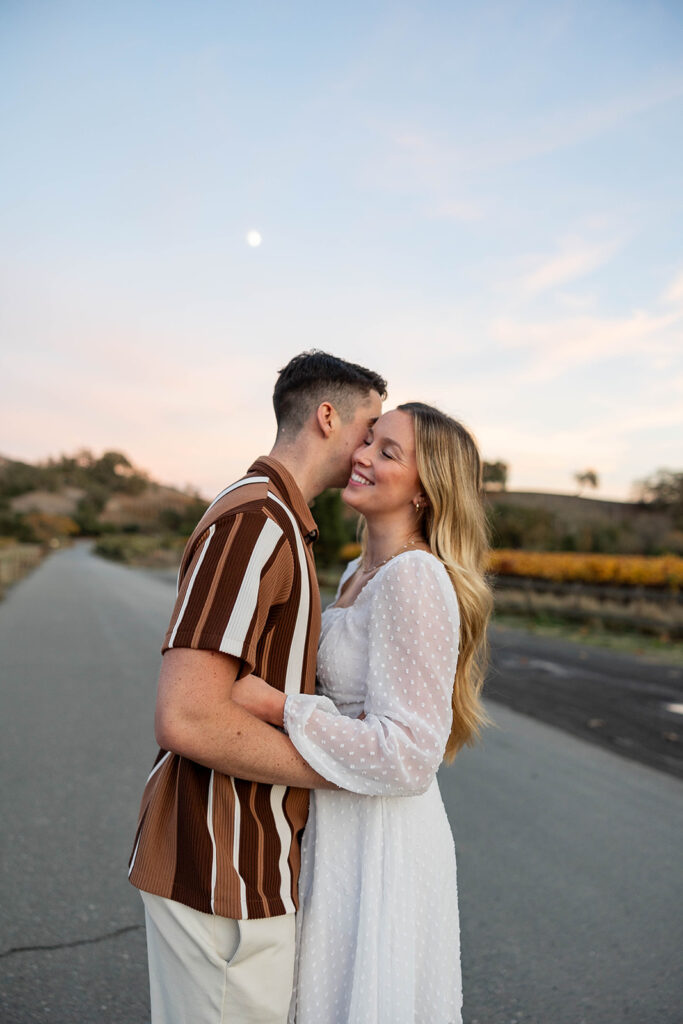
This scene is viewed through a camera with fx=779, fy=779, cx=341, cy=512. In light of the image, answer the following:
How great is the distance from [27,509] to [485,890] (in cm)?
15562

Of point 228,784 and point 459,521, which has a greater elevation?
point 459,521

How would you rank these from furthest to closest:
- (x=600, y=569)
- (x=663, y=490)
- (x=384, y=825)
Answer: (x=663, y=490) → (x=600, y=569) → (x=384, y=825)

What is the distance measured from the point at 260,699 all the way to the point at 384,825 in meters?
0.47

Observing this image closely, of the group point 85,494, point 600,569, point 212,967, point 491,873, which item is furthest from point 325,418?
point 85,494

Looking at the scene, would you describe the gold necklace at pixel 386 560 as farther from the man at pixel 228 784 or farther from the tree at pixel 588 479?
the tree at pixel 588 479

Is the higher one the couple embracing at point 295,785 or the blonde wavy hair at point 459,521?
the blonde wavy hair at point 459,521

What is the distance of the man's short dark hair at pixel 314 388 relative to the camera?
7.41 feet

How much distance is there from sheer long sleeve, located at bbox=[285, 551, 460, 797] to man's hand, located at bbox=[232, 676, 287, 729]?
22 millimetres

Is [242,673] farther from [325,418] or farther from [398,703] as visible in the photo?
[325,418]

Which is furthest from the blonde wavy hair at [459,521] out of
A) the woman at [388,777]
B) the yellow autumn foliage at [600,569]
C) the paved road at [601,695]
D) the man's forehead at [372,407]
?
the yellow autumn foliage at [600,569]

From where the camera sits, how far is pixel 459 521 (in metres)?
2.14

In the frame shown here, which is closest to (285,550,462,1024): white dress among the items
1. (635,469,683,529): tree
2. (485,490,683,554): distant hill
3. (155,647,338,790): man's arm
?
(155,647,338,790): man's arm

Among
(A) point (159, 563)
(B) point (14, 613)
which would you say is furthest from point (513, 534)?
(A) point (159, 563)

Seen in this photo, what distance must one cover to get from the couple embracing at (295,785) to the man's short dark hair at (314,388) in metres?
0.29
